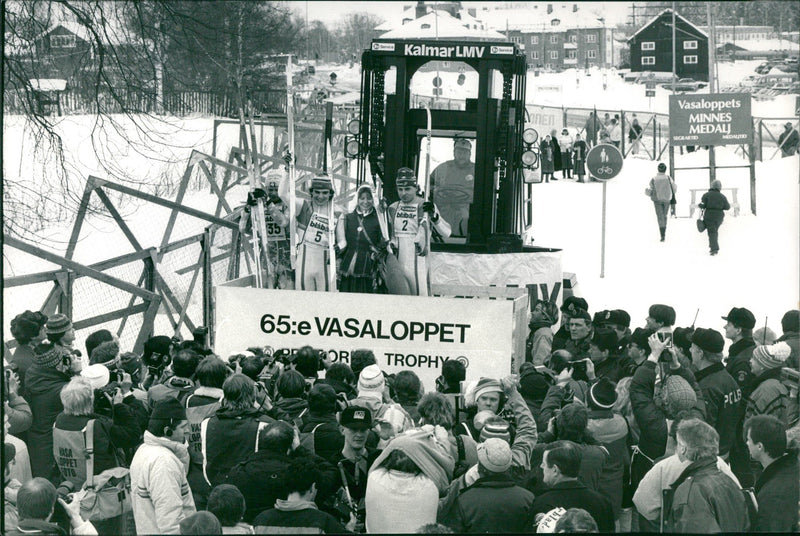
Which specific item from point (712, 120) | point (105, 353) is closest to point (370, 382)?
point (105, 353)

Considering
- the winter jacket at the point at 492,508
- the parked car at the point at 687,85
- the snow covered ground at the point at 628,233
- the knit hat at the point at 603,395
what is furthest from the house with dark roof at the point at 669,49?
the winter jacket at the point at 492,508

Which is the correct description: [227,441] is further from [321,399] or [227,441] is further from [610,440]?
[610,440]

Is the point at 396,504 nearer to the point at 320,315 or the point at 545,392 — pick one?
the point at 545,392

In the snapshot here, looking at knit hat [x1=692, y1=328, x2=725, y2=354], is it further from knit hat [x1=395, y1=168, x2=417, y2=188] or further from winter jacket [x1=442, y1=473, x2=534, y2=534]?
knit hat [x1=395, y1=168, x2=417, y2=188]

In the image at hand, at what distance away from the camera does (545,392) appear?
22.3 feet

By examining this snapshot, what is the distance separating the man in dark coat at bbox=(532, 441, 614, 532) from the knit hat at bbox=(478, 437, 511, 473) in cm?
21

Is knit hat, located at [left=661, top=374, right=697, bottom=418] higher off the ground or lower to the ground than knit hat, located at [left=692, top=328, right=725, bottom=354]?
lower

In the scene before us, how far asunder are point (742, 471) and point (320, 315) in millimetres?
3761

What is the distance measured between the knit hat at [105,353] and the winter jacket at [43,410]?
0.73ft

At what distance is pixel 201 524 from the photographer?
4.55 metres

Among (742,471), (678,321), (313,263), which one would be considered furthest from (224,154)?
(742,471)

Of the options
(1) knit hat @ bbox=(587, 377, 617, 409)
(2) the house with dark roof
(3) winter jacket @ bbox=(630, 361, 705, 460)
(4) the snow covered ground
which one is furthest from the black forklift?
(2) the house with dark roof

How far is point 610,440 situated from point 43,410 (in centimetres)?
351

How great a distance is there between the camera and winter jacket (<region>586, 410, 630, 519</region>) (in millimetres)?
6344
